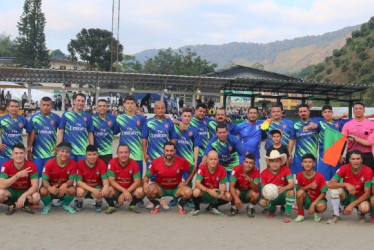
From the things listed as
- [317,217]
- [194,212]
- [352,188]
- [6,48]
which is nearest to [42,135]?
[194,212]

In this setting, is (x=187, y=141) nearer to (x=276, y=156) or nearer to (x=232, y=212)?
(x=232, y=212)

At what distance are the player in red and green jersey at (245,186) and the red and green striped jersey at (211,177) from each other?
15cm

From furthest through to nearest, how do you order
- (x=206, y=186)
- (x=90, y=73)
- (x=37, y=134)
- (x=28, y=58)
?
(x=28, y=58) < (x=90, y=73) < (x=37, y=134) < (x=206, y=186)

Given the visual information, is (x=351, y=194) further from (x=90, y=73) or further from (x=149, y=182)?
(x=90, y=73)

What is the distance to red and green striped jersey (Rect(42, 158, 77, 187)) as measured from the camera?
6.57m

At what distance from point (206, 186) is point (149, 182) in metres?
0.99

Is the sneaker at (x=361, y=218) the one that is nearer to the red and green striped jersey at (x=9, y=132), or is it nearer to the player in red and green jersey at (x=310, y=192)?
the player in red and green jersey at (x=310, y=192)

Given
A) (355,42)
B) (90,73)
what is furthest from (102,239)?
(355,42)

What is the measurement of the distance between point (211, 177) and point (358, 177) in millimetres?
2146

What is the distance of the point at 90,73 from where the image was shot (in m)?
23.9

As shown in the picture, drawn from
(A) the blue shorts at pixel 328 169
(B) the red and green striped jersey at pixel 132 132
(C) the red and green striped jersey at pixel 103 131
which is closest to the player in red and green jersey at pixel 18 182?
(C) the red and green striped jersey at pixel 103 131

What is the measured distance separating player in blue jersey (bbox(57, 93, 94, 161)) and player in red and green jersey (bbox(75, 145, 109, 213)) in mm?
567

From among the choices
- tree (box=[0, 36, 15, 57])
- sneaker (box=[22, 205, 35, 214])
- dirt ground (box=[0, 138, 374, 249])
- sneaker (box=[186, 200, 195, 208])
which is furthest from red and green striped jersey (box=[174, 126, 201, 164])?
tree (box=[0, 36, 15, 57])

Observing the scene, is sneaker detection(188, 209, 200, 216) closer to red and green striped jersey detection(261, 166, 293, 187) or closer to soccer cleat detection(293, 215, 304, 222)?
red and green striped jersey detection(261, 166, 293, 187)
